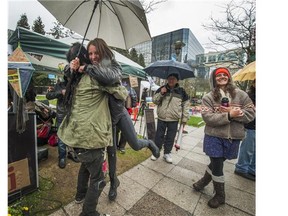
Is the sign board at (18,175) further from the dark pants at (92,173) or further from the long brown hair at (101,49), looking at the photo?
the long brown hair at (101,49)

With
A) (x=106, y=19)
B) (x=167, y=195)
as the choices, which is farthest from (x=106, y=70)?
(x=167, y=195)

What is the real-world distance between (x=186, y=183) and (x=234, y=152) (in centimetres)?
108

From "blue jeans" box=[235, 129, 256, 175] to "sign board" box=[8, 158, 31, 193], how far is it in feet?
11.9

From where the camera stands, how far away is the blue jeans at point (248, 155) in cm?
308

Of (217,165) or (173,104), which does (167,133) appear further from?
(217,165)

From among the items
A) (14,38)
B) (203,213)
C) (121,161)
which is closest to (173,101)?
(121,161)

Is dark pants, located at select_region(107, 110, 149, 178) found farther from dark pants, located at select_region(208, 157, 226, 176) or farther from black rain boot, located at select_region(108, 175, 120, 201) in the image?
dark pants, located at select_region(208, 157, 226, 176)

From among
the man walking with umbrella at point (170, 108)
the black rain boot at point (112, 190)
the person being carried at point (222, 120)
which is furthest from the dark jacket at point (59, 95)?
the person being carried at point (222, 120)

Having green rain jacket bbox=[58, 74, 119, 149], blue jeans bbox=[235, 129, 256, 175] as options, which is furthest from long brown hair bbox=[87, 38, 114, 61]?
blue jeans bbox=[235, 129, 256, 175]

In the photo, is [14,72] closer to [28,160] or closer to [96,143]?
[96,143]

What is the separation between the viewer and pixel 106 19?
7.32 ft

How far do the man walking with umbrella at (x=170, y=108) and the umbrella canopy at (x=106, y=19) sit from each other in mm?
1379

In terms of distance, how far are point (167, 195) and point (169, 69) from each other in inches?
112

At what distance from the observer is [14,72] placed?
1.46 meters
